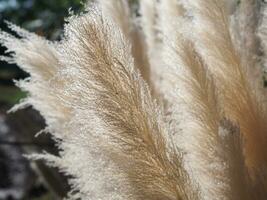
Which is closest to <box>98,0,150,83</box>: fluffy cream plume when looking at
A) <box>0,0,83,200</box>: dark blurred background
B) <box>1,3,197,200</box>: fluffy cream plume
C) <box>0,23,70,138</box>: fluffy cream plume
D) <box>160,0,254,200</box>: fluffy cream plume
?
<box>0,23,70,138</box>: fluffy cream plume

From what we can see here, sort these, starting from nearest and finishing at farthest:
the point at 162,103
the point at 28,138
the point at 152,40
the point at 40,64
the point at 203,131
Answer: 1. the point at 203,131
2. the point at 40,64
3. the point at 162,103
4. the point at 152,40
5. the point at 28,138

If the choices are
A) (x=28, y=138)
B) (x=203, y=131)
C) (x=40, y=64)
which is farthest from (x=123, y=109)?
(x=28, y=138)

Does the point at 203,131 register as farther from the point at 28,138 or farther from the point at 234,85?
the point at 28,138

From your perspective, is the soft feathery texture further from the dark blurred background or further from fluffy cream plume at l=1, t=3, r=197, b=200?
the dark blurred background

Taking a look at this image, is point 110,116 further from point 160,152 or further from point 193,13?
point 193,13

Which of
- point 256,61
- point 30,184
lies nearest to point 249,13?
point 256,61

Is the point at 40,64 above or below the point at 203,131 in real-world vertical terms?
above

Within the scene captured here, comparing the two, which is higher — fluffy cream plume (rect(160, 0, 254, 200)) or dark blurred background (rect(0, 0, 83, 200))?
dark blurred background (rect(0, 0, 83, 200))
